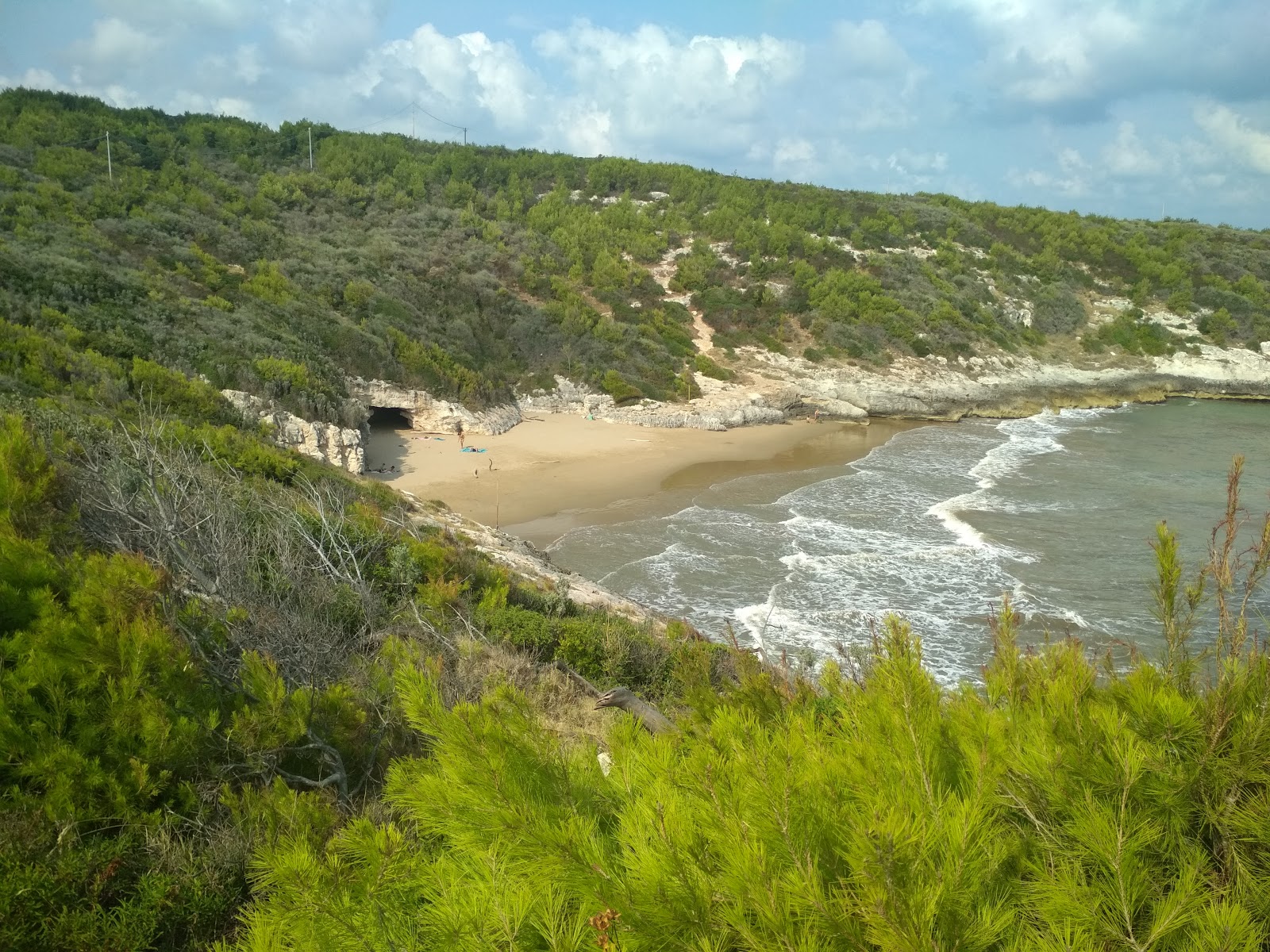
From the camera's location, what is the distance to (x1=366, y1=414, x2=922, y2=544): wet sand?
1869 centimetres

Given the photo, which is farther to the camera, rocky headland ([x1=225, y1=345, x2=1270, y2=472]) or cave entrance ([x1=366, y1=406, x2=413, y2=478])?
rocky headland ([x1=225, y1=345, x2=1270, y2=472])

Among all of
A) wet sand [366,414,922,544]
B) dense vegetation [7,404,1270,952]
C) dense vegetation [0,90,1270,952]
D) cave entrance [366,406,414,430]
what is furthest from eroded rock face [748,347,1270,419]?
dense vegetation [7,404,1270,952]

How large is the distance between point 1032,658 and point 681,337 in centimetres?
3283

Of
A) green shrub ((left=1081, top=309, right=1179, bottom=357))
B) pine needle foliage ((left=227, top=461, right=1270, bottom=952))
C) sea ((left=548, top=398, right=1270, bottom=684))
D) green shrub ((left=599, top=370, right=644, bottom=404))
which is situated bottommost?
sea ((left=548, top=398, right=1270, bottom=684))

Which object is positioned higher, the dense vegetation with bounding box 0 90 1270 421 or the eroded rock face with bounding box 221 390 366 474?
the dense vegetation with bounding box 0 90 1270 421

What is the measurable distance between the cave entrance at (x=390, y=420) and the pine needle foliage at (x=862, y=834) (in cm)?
2394

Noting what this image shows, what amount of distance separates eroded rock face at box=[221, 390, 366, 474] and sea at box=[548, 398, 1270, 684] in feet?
22.4

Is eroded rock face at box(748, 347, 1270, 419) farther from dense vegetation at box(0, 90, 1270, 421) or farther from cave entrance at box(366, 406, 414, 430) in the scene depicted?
cave entrance at box(366, 406, 414, 430)

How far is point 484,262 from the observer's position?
36.4 metres

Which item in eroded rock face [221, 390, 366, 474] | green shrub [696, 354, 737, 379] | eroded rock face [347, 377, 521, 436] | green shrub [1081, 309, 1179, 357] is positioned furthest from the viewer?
green shrub [1081, 309, 1179, 357]

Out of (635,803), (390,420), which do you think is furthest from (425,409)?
(635,803)

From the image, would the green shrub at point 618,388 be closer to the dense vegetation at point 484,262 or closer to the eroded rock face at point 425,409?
the dense vegetation at point 484,262

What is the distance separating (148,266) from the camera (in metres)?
23.4

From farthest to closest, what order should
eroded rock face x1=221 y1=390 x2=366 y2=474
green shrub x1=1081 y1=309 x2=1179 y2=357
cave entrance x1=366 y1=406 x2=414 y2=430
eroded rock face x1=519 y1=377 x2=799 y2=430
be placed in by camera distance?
green shrub x1=1081 y1=309 x2=1179 y2=357 → eroded rock face x1=519 y1=377 x2=799 y2=430 → cave entrance x1=366 y1=406 x2=414 y2=430 → eroded rock face x1=221 y1=390 x2=366 y2=474
